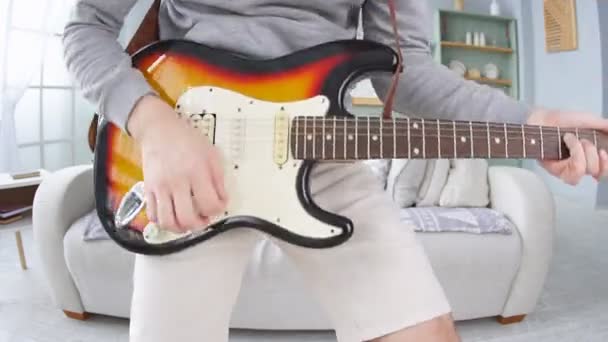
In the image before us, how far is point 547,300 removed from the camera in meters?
1.91

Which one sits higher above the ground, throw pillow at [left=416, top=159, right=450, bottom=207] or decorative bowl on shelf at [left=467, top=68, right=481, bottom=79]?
decorative bowl on shelf at [left=467, top=68, right=481, bottom=79]

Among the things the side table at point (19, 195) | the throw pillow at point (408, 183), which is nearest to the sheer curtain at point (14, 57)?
the side table at point (19, 195)

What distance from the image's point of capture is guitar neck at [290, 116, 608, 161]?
555 mm

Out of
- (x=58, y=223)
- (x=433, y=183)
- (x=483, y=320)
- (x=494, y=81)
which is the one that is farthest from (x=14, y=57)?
(x=494, y=81)

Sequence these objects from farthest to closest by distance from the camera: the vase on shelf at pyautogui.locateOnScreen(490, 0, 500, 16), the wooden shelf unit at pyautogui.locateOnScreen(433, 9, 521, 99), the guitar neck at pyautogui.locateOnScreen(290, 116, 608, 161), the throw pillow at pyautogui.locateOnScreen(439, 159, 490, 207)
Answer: the vase on shelf at pyautogui.locateOnScreen(490, 0, 500, 16) < the wooden shelf unit at pyautogui.locateOnScreen(433, 9, 521, 99) < the throw pillow at pyautogui.locateOnScreen(439, 159, 490, 207) < the guitar neck at pyautogui.locateOnScreen(290, 116, 608, 161)

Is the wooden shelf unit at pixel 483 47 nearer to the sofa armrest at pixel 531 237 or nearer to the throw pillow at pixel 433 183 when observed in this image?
the throw pillow at pixel 433 183

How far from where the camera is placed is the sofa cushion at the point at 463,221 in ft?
5.41

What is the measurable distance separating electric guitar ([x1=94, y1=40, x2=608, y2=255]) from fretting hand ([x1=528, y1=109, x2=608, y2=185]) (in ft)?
0.35

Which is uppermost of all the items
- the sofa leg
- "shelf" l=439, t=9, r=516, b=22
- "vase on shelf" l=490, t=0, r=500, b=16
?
"vase on shelf" l=490, t=0, r=500, b=16

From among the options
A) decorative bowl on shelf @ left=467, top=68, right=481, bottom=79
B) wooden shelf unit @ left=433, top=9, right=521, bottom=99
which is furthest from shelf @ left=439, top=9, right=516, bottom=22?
decorative bowl on shelf @ left=467, top=68, right=481, bottom=79

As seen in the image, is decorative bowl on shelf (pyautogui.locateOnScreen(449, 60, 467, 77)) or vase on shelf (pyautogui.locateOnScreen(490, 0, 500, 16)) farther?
vase on shelf (pyautogui.locateOnScreen(490, 0, 500, 16))

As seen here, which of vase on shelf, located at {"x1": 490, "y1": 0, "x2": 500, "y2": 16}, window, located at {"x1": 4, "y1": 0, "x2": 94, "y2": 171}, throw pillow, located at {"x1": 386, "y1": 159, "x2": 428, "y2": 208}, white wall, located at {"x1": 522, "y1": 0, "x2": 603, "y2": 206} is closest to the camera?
throw pillow, located at {"x1": 386, "y1": 159, "x2": 428, "y2": 208}

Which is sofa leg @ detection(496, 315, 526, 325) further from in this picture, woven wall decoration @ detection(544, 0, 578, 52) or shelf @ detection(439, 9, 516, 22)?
shelf @ detection(439, 9, 516, 22)

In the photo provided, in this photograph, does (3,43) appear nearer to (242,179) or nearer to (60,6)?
(60,6)
